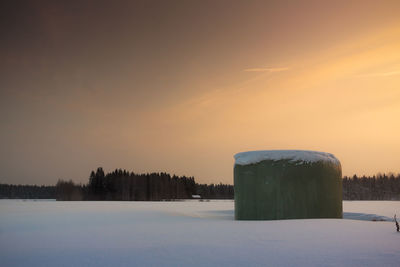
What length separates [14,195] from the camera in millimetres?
109188

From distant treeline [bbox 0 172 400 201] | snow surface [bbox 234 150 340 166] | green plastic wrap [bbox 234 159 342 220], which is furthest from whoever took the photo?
distant treeline [bbox 0 172 400 201]

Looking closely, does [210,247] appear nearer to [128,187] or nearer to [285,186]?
[285,186]

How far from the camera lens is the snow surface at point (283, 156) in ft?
42.6

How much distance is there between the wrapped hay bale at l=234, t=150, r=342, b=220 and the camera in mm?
12734

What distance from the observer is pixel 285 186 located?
504 inches

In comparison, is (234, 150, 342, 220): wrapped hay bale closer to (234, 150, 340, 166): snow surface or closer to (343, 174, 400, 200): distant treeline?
(234, 150, 340, 166): snow surface

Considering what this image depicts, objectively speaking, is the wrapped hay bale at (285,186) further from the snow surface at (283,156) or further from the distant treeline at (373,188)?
the distant treeline at (373,188)

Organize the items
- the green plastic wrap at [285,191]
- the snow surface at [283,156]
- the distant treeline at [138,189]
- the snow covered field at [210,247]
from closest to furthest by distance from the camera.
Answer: the snow covered field at [210,247] → the green plastic wrap at [285,191] → the snow surface at [283,156] → the distant treeline at [138,189]

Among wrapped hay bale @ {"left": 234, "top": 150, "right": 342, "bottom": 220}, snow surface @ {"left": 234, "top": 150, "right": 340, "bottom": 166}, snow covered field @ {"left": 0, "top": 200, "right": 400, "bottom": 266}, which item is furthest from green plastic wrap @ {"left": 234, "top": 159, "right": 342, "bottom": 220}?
snow covered field @ {"left": 0, "top": 200, "right": 400, "bottom": 266}

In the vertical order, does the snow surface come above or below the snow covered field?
above

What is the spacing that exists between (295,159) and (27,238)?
892 cm

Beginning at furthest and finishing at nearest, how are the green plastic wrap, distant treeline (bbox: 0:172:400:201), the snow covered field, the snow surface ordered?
1. distant treeline (bbox: 0:172:400:201)
2. the snow surface
3. the green plastic wrap
4. the snow covered field

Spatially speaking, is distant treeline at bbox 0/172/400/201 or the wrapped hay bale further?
distant treeline at bbox 0/172/400/201

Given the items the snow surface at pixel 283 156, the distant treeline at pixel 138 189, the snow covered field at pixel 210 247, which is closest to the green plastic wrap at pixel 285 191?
the snow surface at pixel 283 156
